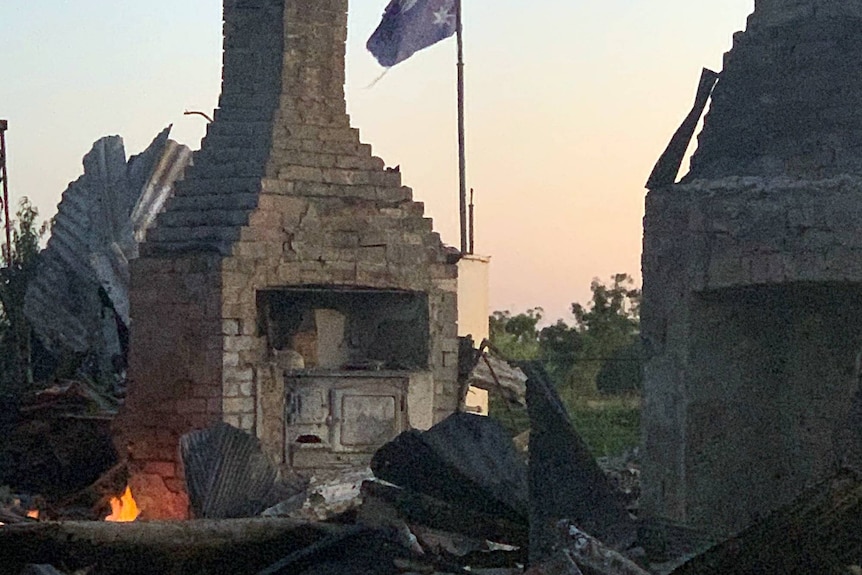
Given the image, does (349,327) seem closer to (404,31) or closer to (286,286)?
(286,286)

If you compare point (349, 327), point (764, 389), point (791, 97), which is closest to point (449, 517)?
point (764, 389)

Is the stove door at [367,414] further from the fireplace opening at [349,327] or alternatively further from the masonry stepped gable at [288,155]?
the masonry stepped gable at [288,155]

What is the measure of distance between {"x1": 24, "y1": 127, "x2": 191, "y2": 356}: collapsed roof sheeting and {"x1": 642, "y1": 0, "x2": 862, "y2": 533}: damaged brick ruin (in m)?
9.36

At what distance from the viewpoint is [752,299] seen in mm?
6059

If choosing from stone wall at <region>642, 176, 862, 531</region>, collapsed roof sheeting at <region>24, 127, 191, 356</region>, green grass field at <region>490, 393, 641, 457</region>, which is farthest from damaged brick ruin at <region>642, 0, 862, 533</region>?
collapsed roof sheeting at <region>24, 127, 191, 356</region>

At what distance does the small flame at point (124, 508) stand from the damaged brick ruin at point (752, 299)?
17.4ft

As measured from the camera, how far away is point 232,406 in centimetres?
1009

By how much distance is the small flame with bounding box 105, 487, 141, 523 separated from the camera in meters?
10.4

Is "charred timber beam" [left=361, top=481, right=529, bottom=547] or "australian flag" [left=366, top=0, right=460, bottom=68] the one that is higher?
"australian flag" [left=366, top=0, right=460, bottom=68]

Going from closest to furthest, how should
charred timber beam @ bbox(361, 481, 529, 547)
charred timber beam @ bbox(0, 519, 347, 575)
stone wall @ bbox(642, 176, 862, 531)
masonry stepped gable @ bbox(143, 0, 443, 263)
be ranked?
charred timber beam @ bbox(0, 519, 347, 575), charred timber beam @ bbox(361, 481, 529, 547), stone wall @ bbox(642, 176, 862, 531), masonry stepped gable @ bbox(143, 0, 443, 263)

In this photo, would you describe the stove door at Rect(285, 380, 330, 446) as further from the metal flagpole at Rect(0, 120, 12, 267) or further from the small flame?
the metal flagpole at Rect(0, 120, 12, 267)

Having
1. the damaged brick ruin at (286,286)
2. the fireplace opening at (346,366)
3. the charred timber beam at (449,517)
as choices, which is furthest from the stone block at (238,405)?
the charred timber beam at (449,517)

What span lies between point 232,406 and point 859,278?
223 inches

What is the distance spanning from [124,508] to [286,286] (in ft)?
6.80
